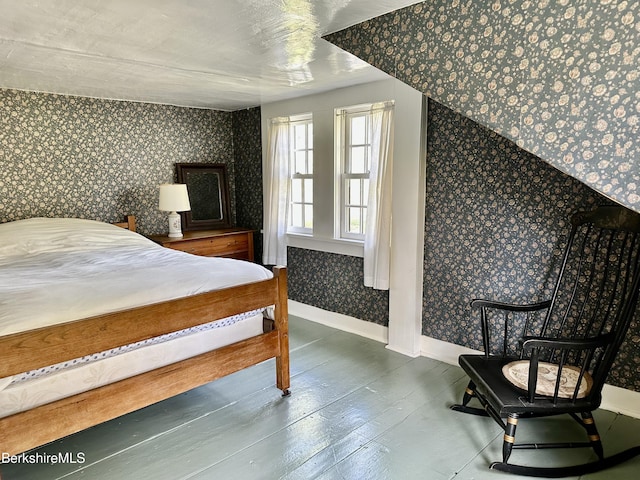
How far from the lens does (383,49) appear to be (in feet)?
6.86

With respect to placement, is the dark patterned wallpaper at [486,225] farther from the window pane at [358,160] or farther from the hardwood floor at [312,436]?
the window pane at [358,160]

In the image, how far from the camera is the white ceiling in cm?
200

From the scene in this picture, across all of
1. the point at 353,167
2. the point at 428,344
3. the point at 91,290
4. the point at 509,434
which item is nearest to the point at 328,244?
the point at 353,167

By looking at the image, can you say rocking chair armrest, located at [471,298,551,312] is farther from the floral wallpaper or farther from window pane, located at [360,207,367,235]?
window pane, located at [360,207,367,235]

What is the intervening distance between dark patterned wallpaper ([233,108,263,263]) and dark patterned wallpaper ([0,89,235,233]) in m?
0.21

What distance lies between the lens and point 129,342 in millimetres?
2057

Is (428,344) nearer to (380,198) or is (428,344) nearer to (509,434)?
(380,198)

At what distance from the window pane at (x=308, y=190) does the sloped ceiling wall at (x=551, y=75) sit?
2527 millimetres

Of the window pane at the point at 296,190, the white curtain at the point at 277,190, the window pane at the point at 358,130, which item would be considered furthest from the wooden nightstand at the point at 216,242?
the window pane at the point at 358,130

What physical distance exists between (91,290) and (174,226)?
222cm

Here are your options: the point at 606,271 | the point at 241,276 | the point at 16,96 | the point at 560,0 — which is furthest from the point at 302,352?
the point at 16,96

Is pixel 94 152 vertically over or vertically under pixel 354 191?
over

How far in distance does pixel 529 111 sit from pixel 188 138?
12.9 ft

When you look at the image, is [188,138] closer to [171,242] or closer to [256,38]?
[171,242]
